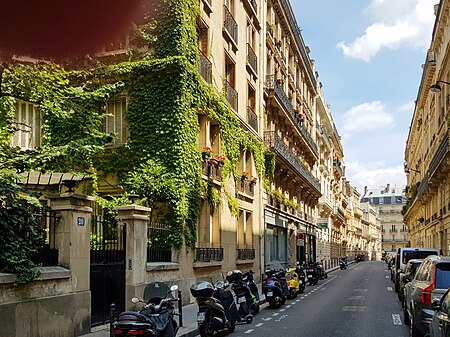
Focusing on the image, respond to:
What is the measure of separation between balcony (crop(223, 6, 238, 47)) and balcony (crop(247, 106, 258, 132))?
395 cm

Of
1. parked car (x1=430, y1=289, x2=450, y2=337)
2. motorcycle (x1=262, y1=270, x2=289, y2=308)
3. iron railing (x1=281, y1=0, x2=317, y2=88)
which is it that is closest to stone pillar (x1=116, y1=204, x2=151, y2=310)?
motorcycle (x1=262, y1=270, x2=289, y2=308)

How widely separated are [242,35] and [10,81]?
1955 centimetres

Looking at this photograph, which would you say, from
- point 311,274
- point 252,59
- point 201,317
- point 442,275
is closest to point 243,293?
point 201,317

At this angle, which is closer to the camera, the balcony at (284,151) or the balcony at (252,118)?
the balcony at (252,118)

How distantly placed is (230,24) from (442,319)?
20.2m

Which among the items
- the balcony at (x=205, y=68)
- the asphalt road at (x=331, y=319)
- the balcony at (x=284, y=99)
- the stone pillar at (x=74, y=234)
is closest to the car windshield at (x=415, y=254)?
the asphalt road at (x=331, y=319)

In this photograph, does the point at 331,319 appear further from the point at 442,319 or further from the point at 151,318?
the point at 442,319

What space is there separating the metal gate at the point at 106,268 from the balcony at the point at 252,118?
15.7 metres

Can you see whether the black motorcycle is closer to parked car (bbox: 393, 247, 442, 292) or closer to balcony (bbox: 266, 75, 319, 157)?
parked car (bbox: 393, 247, 442, 292)

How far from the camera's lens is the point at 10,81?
9.30 metres

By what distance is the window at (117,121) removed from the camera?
1919cm

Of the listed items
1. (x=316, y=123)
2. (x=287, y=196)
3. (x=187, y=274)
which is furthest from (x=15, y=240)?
(x=316, y=123)

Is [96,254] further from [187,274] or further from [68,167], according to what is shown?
[187,274]

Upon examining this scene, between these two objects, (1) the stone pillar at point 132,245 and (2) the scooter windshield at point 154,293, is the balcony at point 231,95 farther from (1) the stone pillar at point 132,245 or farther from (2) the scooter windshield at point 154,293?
(2) the scooter windshield at point 154,293
